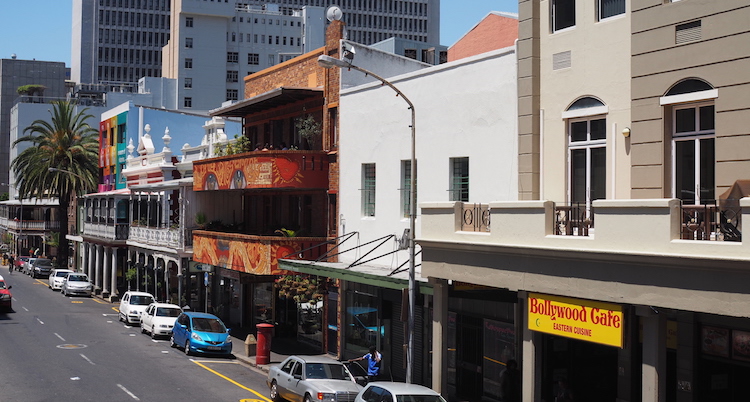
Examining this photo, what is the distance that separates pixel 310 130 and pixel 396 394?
16080 mm

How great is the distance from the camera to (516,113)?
21.5m

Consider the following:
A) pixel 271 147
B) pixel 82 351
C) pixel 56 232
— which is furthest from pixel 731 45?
pixel 56 232

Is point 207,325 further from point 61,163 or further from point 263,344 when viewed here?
point 61,163

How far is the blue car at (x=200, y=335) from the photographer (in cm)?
3206

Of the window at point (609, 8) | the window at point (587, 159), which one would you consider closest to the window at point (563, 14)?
the window at point (609, 8)

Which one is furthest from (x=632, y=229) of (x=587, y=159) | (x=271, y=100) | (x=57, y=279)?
(x=57, y=279)

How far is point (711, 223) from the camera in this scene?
14234 mm

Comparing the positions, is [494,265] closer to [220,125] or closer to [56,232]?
[220,125]

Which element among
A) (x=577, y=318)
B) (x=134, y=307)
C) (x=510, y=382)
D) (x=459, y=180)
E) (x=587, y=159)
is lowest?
(x=134, y=307)

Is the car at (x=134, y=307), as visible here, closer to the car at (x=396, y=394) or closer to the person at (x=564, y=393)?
the car at (x=396, y=394)

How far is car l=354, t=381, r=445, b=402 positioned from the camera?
18.0 meters

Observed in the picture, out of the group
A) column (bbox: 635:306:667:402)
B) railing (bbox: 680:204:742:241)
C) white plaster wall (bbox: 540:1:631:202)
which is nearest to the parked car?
white plaster wall (bbox: 540:1:631:202)

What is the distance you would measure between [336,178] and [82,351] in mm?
11432

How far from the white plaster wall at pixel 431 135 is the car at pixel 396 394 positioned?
18.7 feet
